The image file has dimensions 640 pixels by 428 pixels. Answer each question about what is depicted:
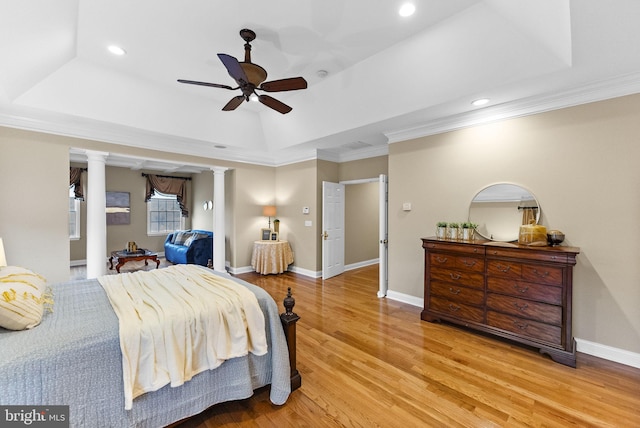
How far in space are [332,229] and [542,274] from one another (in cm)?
357

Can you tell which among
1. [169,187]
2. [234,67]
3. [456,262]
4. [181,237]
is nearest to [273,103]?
[234,67]

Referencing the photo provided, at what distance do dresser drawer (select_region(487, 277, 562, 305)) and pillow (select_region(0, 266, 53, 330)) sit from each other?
3871 mm

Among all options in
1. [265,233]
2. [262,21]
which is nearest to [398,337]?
[262,21]

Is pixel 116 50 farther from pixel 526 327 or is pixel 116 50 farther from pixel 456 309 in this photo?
pixel 526 327

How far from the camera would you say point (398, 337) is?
2.97 metres

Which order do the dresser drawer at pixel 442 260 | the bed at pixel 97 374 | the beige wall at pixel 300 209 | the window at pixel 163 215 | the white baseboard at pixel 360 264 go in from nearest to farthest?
the bed at pixel 97 374 < the dresser drawer at pixel 442 260 < the beige wall at pixel 300 209 < the white baseboard at pixel 360 264 < the window at pixel 163 215

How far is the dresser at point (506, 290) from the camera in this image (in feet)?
8.17

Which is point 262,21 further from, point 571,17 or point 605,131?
point 605,131

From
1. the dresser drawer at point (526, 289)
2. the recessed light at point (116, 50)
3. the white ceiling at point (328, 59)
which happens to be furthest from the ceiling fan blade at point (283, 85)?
the dresser drawer at point (526, 289)

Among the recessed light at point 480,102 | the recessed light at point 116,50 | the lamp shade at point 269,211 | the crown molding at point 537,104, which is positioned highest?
the recessed light at point 116,50

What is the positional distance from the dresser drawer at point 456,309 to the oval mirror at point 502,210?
924 millimetres

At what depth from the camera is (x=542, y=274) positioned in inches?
102

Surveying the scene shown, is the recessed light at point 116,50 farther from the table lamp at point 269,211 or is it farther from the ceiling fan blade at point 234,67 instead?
the table lamp at point 269,211

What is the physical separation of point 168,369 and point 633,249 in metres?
4.06
